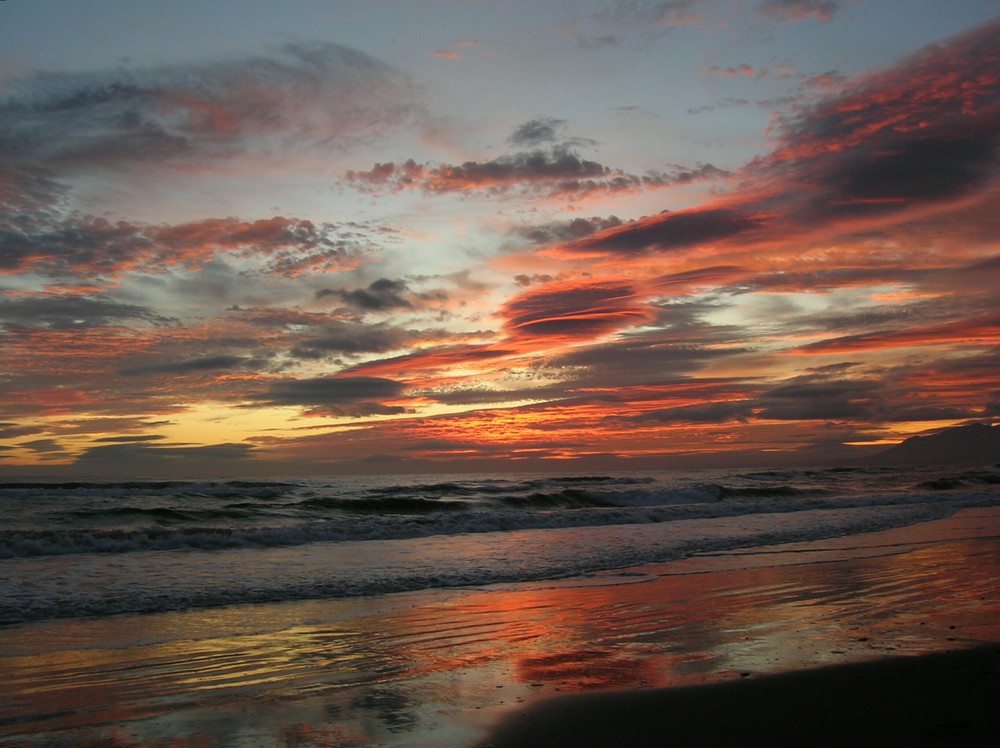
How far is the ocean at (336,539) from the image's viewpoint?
39.4 ft

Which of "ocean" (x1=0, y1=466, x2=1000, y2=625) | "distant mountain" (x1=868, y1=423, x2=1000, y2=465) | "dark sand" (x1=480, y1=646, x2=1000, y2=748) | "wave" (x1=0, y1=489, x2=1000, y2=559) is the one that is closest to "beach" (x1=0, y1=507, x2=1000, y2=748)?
"dark sand" (x1=480, y1=646, x2=1000, y2=748)

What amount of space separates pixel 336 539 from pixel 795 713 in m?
16.4

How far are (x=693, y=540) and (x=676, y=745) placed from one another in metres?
14.4

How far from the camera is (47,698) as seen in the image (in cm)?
627

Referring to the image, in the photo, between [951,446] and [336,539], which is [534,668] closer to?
[336,539]

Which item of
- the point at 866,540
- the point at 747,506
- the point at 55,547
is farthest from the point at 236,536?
the point at 747,506

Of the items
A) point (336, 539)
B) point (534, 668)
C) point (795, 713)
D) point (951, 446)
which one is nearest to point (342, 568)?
point (336, 539)

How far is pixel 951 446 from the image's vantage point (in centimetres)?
15538

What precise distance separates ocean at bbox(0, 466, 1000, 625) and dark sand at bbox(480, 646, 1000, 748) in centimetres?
678

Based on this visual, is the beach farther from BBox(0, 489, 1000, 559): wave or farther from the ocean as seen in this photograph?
BBox(0, 489, 1000, 559): wave

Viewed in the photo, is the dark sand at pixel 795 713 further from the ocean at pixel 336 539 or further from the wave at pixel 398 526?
the wave at pixel 398 526

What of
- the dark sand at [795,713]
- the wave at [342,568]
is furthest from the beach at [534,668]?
the wave at [342,568]

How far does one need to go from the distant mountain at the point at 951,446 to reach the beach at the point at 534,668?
150156 mm

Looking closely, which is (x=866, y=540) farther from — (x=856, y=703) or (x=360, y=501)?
(x=360, y=501)
